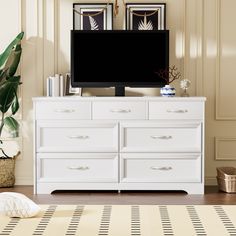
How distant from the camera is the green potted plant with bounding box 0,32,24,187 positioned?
18.5 ft

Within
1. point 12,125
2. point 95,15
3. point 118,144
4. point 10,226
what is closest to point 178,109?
point 118,144

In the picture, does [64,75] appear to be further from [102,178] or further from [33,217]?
[33,217]

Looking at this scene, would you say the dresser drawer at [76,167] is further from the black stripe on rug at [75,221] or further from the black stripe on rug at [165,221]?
the black stripe on rug at [165,221]

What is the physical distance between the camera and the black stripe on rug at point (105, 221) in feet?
12.8

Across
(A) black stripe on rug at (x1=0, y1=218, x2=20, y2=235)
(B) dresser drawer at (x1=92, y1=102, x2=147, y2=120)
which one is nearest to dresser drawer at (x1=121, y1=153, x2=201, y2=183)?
(B) dresser drawer at (x1=92, y1=102, x2=147, y2=120)

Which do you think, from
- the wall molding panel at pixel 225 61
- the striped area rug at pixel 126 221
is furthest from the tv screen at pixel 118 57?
the striped area rug at pixel 126 221

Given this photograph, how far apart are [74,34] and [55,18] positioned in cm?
33

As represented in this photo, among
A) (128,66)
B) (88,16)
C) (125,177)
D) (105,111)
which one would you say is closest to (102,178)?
(125,177)

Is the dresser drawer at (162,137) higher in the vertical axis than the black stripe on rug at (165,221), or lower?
higher

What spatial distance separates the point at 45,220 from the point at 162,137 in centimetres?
161

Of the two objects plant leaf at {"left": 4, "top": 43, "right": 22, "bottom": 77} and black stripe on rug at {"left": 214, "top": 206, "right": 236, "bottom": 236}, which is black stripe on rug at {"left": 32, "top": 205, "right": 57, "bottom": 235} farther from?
plant leaf at {"left": 4, "top": 43, "right": 22, "bottom": 77}

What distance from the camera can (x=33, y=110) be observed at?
5480 mm

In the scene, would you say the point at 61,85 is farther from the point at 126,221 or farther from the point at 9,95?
the point at 126,221

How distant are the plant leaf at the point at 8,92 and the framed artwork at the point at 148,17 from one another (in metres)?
1.11
